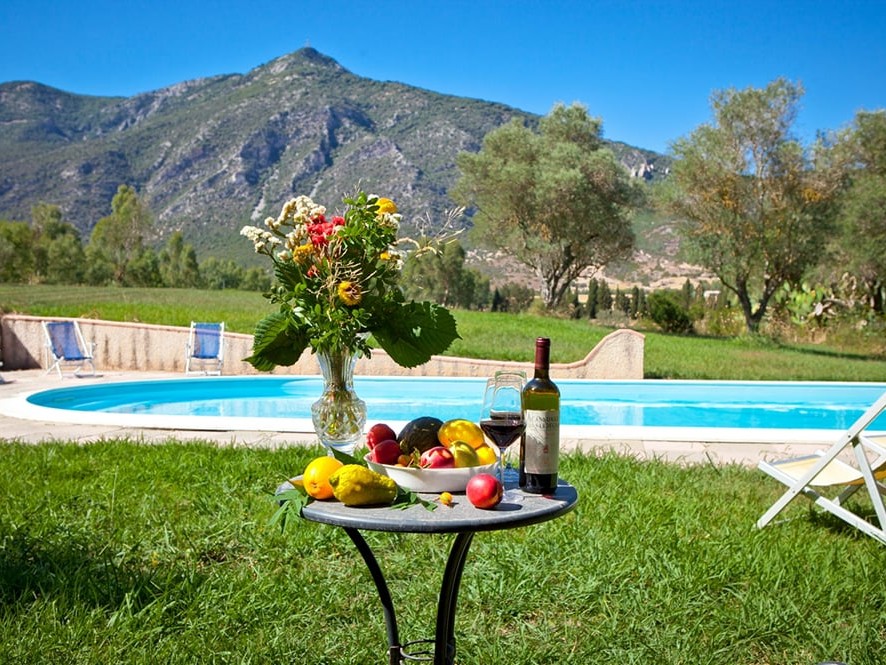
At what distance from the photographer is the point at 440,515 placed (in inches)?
67.1

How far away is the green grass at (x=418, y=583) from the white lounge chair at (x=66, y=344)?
7.01m

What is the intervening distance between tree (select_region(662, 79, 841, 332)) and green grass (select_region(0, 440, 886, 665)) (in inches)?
681

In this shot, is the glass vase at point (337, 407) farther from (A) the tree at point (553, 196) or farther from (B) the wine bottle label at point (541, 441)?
(A) the tree at point (553, 196)

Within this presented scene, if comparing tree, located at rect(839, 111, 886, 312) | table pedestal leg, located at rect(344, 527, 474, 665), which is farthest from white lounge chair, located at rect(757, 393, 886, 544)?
tree, located at rect(839, 111, 886, 312)

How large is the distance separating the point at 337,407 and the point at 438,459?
18.4 inches

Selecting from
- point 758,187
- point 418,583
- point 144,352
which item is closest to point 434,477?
point 418,583

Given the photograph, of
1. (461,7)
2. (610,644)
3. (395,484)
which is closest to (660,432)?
(610,644)

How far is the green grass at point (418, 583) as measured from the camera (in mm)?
2633

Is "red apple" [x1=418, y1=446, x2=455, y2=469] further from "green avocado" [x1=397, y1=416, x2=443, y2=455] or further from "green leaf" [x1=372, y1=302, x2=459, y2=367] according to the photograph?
"green leaf" [x1=372, y1=302, x2=459, y2=367]

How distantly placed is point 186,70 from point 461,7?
231ft

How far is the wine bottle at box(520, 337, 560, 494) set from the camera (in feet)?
6.15

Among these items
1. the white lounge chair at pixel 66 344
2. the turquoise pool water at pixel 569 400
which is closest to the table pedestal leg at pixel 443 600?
the turquoise pool water at pixel 569 400

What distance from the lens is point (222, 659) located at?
252 centimetres

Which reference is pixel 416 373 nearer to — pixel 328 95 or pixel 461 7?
pixel 461 7
